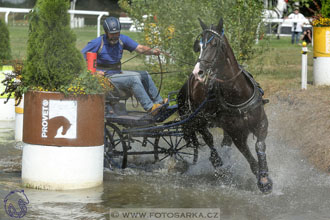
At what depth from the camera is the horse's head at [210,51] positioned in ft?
25.2

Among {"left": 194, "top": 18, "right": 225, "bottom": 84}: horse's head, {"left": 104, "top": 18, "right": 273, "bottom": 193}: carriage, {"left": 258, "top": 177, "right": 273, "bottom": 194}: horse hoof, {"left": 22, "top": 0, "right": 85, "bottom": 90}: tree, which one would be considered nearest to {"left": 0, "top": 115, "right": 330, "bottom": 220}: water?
{"left": 258, "top": 177, "right": 273, "bottom": 194}: horse hoof

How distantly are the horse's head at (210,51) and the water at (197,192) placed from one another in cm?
146

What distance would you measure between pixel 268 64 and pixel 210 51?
51.6 feet

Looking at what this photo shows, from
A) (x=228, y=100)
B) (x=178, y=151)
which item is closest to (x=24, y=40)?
(x=178, y=151)

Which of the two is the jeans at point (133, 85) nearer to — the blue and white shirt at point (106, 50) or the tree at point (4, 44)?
the blue and white shirt at point (106, 50)

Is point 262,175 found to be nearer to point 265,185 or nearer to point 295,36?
point 265,185

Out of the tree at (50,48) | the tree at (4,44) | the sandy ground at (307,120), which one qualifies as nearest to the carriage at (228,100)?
Result: the sandy ground at (307,120)

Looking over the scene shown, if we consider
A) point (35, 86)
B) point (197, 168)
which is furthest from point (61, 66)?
point (197, 168)

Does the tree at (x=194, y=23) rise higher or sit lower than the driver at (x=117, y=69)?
higher

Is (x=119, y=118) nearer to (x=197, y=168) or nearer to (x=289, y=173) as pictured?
(x=197, y=168)

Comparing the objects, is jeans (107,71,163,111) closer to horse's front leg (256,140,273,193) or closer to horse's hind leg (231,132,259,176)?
horse's hind leg (231,132,259,176)

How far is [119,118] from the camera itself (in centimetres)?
933

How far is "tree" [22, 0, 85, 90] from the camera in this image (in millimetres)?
8000

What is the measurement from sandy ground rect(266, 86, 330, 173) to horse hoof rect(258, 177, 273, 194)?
1367 millimetres
